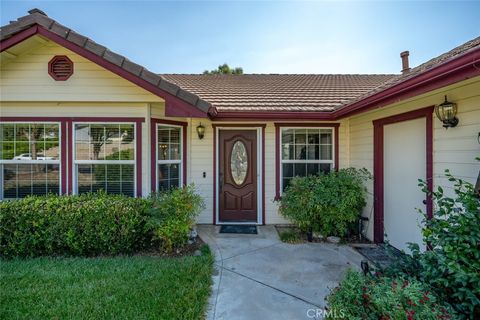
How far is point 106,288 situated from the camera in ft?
10.5

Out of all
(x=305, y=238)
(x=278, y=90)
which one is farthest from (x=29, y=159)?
(x=278, y=90)

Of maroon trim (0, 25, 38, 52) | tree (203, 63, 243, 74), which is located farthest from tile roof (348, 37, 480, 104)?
tree (203, 63, 243, 74)

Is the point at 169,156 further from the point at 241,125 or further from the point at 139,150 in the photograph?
the point at 241,125

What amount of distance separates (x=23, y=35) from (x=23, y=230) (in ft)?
10.6

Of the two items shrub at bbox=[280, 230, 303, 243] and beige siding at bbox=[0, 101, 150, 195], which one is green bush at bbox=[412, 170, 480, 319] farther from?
beige siding at bbox=[0, 101, 150, 195]

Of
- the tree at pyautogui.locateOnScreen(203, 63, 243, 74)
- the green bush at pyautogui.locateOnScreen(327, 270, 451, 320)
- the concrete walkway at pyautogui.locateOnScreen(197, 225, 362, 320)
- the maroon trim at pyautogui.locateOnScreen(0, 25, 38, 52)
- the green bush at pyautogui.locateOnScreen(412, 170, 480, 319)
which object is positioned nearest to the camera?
the green bush at pyautogui.locateOnScreen(327, 270, 451, 320)

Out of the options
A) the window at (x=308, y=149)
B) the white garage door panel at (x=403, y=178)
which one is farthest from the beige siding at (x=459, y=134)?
the window at (x=308, y=149)

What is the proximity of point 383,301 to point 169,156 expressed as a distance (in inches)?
183

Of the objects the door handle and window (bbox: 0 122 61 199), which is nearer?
window (bbox: 0 122 61 199)

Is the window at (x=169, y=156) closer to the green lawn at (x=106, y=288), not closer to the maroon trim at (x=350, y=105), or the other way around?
the maroon trim at (x=350, y=105)

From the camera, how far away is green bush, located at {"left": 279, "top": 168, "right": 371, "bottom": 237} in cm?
494

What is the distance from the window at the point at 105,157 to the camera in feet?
16.2

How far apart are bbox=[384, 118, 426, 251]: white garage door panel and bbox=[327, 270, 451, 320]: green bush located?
1.96m

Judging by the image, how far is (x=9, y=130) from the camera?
4.91 metres
